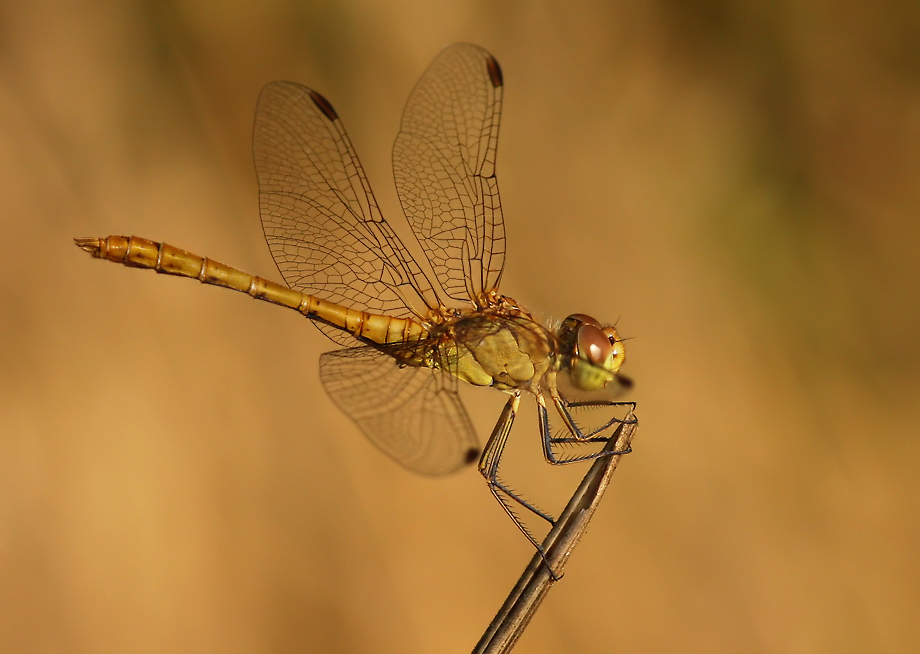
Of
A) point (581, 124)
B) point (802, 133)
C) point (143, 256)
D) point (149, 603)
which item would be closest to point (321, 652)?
point (149, 603)

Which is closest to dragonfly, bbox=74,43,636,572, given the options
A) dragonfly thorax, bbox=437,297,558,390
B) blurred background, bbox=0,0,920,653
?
dragonfly thorax, bbox=437,297,558,390

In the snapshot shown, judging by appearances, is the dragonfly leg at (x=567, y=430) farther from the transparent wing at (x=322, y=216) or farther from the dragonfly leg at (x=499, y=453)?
the transparent wing at (x=322, y=216)

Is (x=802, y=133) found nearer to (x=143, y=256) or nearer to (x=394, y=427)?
(x=394, y=427)

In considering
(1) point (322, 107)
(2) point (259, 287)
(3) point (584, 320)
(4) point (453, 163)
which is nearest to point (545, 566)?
(3) point (584, 320)

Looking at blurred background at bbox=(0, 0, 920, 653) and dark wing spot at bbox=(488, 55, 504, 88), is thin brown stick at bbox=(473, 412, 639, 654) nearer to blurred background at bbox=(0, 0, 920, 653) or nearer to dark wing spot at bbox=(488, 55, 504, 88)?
dark wing spot at bbox=(488, 55, 504, 88)

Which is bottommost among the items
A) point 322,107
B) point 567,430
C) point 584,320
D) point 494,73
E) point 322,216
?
point 567,430

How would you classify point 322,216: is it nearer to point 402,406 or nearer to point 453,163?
point 453,163
